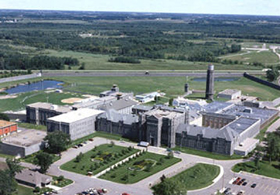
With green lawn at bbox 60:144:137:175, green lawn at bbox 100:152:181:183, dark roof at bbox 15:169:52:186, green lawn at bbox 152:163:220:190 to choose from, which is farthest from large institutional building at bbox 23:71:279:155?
dark roof at bbox 15:169:52:186

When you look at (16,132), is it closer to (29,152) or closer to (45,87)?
(29,152)

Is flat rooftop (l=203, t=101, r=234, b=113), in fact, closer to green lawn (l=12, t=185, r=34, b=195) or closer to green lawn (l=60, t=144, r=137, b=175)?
green lawn (l=60, t=144, r=137, b=175)

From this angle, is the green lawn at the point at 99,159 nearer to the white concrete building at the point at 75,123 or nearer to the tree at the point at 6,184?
the white concrete building at the point at 75,123

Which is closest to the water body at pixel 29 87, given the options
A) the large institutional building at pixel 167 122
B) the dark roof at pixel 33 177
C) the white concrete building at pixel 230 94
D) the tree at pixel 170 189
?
the large institutional building at pixel 167 122

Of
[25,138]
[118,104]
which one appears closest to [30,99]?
[118,104]

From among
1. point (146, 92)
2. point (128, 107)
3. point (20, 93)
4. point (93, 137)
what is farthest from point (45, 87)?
point (93, 137)

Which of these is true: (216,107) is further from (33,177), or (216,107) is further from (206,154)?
(33,177)
